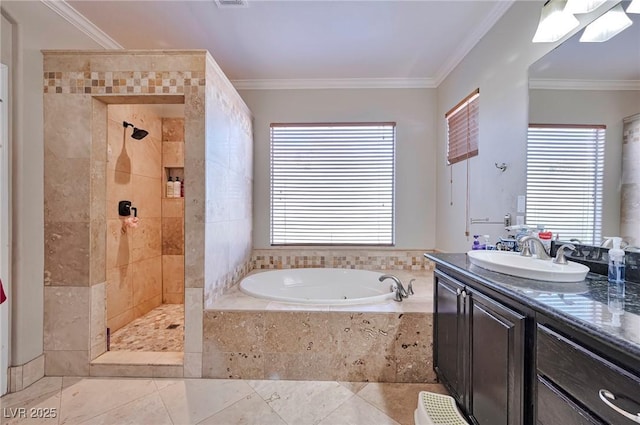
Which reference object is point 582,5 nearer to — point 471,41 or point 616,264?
point 471,41

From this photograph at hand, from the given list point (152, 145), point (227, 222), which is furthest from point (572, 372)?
point (152, 145)

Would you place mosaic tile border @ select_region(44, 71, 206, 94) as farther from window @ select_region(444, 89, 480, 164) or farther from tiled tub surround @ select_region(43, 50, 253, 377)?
window @ select_region(444, 89, 480, 164)

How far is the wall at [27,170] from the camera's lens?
1715 millimetres

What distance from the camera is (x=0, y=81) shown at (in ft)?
5.33

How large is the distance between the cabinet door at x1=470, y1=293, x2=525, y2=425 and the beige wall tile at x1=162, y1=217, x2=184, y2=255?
302 centimetres

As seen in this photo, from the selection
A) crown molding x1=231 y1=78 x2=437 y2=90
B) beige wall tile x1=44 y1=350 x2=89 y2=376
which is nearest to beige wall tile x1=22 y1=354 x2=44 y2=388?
beige wall tile x1=44 y1=350 x2=89 y2=376

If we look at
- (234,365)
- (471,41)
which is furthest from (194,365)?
(471,41)

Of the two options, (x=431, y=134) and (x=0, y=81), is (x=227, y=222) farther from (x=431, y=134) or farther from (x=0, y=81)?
(x=431, y=134)

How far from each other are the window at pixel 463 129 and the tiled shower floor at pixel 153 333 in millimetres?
2832

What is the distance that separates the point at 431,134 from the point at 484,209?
1230 mm

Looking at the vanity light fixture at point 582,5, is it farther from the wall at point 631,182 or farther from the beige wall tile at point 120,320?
the beige wall tile at point 120,320

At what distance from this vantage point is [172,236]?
325cm

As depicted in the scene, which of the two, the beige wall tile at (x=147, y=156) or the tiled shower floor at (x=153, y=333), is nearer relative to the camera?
the tiled shower floor at (x=153, y=333)

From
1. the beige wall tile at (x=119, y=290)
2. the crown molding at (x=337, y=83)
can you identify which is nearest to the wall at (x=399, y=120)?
the crown molding at (x=337, y=83)
